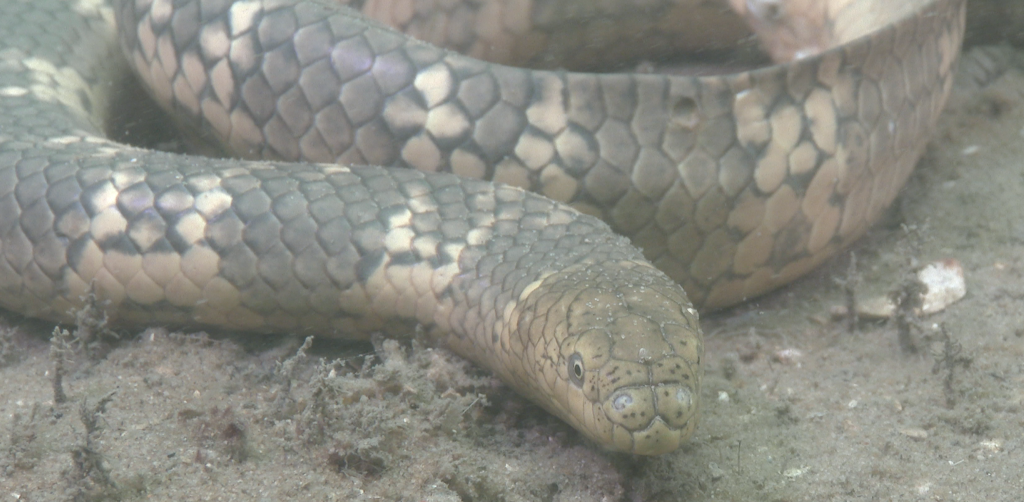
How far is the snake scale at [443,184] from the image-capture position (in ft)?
9.15

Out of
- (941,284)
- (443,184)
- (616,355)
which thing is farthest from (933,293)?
(443,184)

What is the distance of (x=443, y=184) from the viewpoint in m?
2.97

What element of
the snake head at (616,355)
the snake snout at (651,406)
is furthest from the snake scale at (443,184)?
the snake snout at (651,406)

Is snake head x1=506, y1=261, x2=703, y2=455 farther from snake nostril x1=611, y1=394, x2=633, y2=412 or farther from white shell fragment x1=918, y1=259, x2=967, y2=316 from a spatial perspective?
white shell fragment x1=918, y1=259, x2=967, y2=316

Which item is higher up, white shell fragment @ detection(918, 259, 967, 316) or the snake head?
the snake head

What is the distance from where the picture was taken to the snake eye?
2.25m

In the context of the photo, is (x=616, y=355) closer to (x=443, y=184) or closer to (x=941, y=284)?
(x=443, y=184)

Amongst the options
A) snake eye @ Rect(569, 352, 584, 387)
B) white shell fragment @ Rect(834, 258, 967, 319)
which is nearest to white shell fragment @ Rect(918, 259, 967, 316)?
white shell fragment @ Rect(834, 258, 967, 319)

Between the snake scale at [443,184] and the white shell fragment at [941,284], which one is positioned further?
the white shell fragment at [941,284]

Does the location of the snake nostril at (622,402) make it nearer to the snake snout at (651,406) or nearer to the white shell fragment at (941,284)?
the snake snout at (651,406)

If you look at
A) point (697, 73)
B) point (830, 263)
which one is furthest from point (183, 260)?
point (697, 73)

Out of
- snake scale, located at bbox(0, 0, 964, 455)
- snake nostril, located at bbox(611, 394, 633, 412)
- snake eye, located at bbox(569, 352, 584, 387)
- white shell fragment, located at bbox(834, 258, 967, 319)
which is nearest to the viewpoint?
snake nostril, located at bbox(611, 394, 633, 412)

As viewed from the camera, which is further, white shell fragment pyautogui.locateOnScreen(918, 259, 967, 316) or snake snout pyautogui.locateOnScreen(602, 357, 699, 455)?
white shell fragment pyautogui.locateOnScreen(918, 259, 967, 316)

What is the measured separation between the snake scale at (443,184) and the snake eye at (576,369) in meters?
0.08
